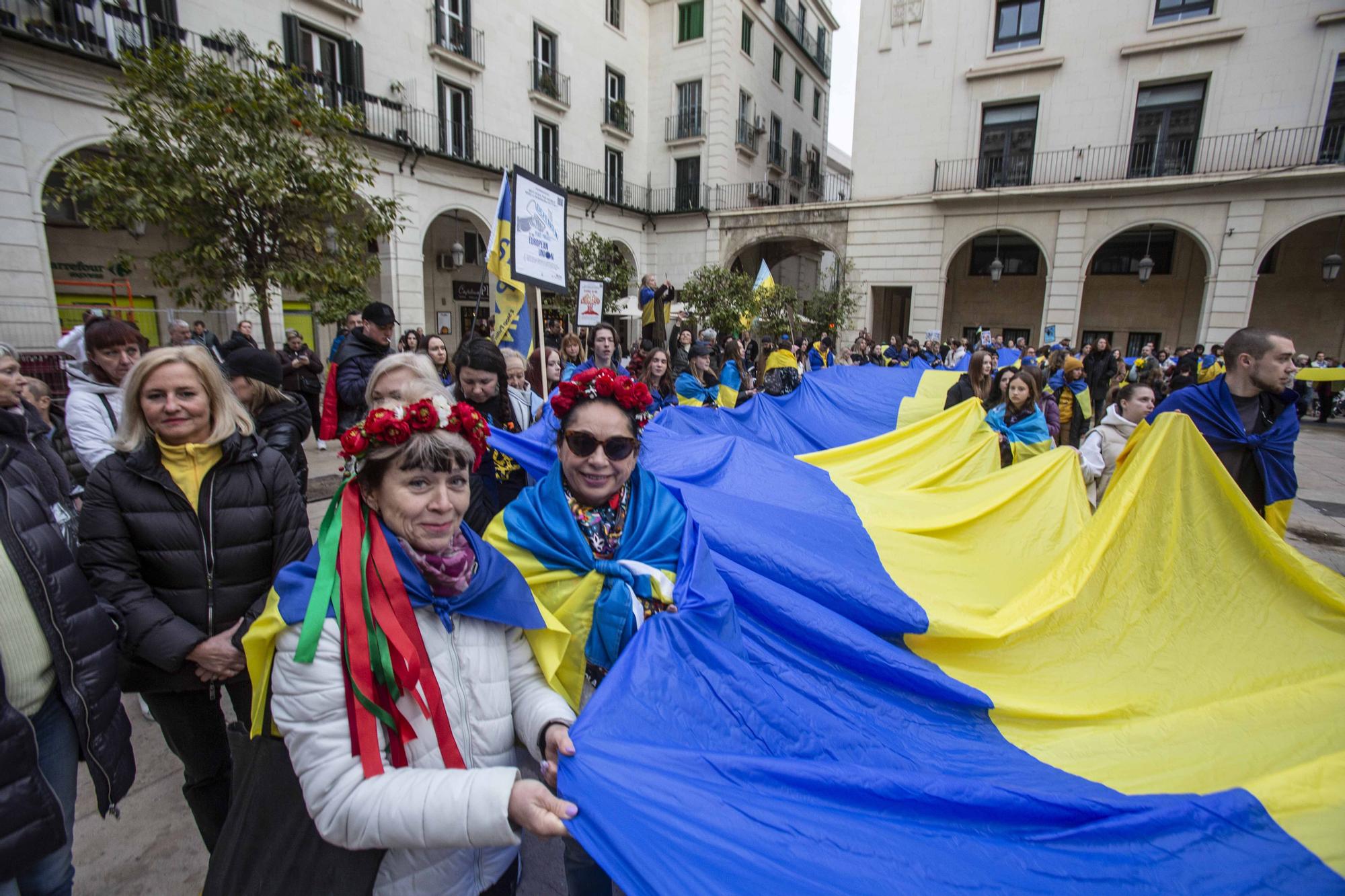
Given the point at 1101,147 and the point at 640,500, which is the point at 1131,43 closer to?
the point at 1101,147

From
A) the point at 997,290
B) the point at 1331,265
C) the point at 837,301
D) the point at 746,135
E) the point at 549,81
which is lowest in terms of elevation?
the point at 837,301

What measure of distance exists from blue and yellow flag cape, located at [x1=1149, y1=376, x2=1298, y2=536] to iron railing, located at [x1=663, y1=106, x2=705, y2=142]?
73.8 feet

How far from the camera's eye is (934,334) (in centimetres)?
1912

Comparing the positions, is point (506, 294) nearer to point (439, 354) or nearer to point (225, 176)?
point (439, 354)

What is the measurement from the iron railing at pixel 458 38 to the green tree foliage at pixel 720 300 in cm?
849

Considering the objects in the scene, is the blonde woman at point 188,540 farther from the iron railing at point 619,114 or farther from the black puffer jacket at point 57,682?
the iron railing at point 619,114

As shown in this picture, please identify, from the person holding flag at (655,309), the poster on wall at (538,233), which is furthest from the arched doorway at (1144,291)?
the poster on wall at (538,233)

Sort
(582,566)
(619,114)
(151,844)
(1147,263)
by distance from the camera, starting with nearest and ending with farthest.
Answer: (582,566)
(151,844)
(1147,263)
(619,114)

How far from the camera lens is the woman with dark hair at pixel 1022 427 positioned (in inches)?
211

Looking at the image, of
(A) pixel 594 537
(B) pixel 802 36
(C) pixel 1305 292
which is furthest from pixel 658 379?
(B) pixel 802 36

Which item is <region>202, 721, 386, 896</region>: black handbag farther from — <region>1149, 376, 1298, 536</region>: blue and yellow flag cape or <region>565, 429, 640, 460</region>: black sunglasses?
<region>1149, 376, 1298, 536</region>: blue and yellow flag cape

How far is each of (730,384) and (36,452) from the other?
6.83 meters

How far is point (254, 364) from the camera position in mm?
3320

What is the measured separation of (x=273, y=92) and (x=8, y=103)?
5.78 m
